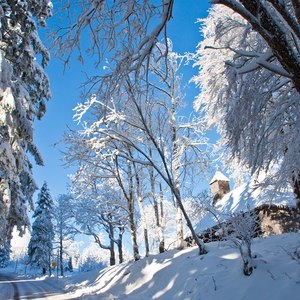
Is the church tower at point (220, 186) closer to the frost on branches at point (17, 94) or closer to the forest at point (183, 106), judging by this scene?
the forest at point (183, 106)

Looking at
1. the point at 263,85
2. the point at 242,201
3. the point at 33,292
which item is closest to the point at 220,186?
the point at 242,201

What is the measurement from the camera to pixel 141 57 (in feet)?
12.9

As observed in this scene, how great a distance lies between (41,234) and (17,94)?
136 ft

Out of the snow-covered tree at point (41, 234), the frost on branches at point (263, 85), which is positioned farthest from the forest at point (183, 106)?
the snow-covered tree at point (41, 234)

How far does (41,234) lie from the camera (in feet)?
154

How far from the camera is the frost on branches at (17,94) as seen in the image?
9.07 metres

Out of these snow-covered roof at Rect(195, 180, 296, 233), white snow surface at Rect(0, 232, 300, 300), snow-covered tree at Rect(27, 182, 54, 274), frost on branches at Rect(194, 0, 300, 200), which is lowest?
white snow surface at Rect(0, 232, 300, 300)

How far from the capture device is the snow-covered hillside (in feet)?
19.2

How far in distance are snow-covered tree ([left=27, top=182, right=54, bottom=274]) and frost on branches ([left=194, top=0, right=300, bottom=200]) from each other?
41.1 metres

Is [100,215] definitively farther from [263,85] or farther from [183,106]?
[263,85]

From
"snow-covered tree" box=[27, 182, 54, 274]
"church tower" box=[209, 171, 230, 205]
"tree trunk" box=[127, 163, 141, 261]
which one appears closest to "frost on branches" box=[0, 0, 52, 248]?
"tree trunk" box=[127, 163, 141, 261]

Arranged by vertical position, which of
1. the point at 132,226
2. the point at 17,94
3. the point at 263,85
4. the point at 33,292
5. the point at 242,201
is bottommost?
the point at 33,292

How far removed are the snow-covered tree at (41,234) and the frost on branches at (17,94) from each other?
35.3 metres

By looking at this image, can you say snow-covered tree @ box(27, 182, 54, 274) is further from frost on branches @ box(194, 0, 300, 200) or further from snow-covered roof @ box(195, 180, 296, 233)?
frost on branches @ box(194, 0, 300, 200)
